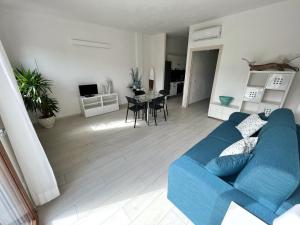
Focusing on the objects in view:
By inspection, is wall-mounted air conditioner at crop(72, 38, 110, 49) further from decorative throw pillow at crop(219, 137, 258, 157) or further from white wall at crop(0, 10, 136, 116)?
decorative throw pillow at crop(219, 137, 258, 157)

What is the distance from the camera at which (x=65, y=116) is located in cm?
397

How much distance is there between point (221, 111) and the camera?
12.1ft

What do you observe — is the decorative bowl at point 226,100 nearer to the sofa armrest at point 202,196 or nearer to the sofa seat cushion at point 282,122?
the sofa seat cushion at point 282,122

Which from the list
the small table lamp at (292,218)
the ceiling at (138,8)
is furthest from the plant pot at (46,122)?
the small table lamp at (292,218)

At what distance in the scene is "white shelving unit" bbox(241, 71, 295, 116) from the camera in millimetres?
2598

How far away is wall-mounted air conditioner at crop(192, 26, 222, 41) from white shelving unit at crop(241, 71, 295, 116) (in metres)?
1.34

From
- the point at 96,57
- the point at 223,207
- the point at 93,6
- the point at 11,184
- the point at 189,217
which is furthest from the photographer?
the point at 96,57

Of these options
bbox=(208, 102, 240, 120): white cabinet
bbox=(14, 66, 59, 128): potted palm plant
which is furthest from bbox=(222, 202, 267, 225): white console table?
bbox=(14, 66, 59, 128): potted palm plant

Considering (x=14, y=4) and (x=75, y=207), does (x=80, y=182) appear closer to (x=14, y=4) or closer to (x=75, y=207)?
(x=75, y=207)

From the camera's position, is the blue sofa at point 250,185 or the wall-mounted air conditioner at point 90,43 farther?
the wall-mounted air conditioner at point 90,43

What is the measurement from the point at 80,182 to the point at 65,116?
9.34ft

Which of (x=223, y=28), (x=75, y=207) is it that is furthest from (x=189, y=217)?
(x=223, y=28)

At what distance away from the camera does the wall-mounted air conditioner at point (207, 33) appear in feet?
11.1

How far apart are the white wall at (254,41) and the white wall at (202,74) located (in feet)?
3.36
